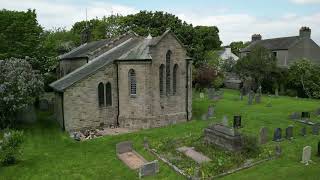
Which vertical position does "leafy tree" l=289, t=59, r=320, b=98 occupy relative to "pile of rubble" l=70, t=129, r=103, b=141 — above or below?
above

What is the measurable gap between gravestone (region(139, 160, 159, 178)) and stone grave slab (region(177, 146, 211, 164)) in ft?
8.73

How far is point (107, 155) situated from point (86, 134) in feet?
17.6

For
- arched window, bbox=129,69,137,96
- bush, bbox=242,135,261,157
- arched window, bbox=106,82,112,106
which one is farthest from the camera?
arched window, bbox=106,82,112,106

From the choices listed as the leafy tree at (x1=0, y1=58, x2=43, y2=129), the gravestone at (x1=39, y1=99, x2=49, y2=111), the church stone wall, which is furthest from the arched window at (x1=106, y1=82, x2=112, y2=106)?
the gravestone at (x1=39, y1=99, x2=49, y2=111)

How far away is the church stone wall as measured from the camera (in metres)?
25.8

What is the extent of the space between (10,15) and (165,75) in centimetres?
1613

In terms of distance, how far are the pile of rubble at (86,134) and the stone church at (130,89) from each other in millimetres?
554

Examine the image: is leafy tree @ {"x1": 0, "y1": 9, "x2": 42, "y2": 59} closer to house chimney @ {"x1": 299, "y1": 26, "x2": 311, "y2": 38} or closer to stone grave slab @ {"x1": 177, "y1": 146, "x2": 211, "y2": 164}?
stone grave slab @ {"x1": 177, "y1": 146, "x2": 211, "y2": 164}

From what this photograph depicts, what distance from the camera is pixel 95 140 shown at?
23.8 metres

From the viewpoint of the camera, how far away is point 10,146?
18.5 m

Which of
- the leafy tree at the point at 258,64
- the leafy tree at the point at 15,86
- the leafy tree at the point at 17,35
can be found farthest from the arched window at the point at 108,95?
the leafy tree at the point at 258,64

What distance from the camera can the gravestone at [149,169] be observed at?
656 inches

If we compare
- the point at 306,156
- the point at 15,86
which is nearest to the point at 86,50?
the point at 15,86

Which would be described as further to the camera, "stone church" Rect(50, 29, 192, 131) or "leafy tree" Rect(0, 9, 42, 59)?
"leafy tree" Rect(0, 9, 42, 59)
